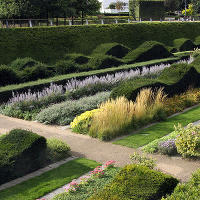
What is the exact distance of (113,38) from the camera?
27844 millimetres

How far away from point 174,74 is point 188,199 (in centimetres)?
943

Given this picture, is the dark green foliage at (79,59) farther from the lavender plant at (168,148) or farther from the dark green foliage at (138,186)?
the dark green foliage at (138,186)

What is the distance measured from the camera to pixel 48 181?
251 inches

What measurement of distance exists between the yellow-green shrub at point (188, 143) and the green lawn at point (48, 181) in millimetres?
1821

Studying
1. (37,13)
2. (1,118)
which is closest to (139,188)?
(1,118)

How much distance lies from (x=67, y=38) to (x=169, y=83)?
13.6 meters

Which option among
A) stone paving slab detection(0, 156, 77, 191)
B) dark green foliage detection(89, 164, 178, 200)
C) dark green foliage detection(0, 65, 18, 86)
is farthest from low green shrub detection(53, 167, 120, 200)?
dark green foliage detection(0, 65, 18, 86)

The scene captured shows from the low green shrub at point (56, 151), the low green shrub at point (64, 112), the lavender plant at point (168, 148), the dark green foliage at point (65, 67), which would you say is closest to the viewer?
the low green shrub at point (56, 151)

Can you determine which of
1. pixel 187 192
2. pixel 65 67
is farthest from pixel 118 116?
pixel 65 67

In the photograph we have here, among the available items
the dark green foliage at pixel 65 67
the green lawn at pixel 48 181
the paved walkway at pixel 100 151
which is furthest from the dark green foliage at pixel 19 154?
the dark green foliage at pixel 65 67

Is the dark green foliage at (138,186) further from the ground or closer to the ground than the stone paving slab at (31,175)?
further from the ground

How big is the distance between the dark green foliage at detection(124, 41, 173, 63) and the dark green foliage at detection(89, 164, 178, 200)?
16.6m

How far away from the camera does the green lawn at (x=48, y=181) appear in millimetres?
5874

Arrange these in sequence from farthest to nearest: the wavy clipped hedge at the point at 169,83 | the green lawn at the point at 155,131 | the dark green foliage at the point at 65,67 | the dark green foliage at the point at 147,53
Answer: the dark green foliage at the point at 147,53 < the dark green foliage at the point at 65,67 < the wavy clipped hedge at the point at 169,83 < the green lawn at the point at 155,131
